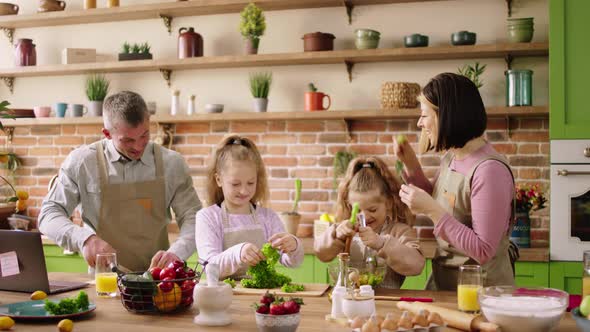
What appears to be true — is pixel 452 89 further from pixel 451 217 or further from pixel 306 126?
pixel 306 126

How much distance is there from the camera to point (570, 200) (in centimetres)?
386

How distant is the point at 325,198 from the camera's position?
473 centimetres

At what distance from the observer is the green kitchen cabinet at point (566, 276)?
151 inches

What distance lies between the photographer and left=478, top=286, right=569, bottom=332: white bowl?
180 centimetres

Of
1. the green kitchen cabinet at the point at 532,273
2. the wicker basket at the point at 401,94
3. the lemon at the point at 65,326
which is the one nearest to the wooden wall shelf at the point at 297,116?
the wicker basket at the point at 401,94

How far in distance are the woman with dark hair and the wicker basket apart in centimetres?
157

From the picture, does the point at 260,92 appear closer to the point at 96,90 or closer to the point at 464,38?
the point at 96,90

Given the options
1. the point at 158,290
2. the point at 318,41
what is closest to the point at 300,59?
the point at 318,41

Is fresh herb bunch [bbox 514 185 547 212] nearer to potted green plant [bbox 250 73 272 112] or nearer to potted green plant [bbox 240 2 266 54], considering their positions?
potted green plant [bbox 250 73 272 112]

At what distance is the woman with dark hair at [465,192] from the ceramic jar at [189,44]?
2.47m

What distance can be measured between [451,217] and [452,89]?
1.59 ft

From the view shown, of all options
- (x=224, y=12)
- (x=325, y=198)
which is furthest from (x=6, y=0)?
(x=325, y=198)

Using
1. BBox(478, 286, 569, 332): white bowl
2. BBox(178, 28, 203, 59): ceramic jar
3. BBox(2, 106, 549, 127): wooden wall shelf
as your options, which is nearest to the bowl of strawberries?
BBox(478, 286, 569, 332): white bowl

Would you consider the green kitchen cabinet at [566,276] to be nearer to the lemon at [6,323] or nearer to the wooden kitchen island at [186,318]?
the wooden kitchen island at [186,318]
